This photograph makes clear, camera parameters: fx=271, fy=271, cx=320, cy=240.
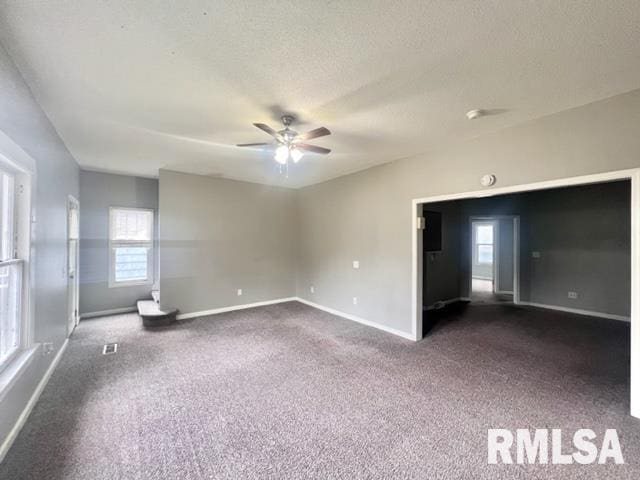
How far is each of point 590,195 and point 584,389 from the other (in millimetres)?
4277

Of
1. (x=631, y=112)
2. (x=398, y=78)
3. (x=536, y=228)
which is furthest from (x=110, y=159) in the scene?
(x=536, y=228)

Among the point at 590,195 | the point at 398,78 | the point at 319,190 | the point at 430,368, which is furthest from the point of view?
the point at 319,190

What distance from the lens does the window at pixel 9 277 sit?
1.99m

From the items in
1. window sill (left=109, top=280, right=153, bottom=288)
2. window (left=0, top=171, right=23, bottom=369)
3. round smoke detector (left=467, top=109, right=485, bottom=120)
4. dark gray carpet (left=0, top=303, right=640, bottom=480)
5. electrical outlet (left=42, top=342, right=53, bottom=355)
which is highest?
round smoke detector (left=467, top=109, right=485, bottom=120)

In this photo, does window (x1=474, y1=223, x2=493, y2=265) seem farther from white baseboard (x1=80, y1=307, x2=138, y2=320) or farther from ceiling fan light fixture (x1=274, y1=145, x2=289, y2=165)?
white baseboard (x1=80, y1=307, x2=138, y2=320)

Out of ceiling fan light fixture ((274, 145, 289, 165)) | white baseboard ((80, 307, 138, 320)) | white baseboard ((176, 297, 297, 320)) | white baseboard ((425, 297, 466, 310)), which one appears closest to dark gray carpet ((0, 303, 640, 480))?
white baseboard ((176, 297, 297, 320))

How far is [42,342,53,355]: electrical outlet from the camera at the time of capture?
2587 mm

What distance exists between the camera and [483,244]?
9086mm

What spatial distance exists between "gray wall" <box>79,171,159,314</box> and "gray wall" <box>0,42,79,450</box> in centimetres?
137

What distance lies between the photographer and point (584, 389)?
256cm

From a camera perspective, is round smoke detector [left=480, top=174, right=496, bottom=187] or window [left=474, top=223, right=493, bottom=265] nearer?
round smoke detector [left=480, top=174, right=496, bottom=187]

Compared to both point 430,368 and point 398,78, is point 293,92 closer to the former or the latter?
point 398,78

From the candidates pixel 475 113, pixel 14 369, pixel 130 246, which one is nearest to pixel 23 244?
pixel 14 369

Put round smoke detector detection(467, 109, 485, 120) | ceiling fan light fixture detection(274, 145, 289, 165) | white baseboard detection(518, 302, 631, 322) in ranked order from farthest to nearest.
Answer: white baseboard detection(518, 302, 631, 322)
ceiling fan light fixture detection(274, 145, 289, 165)
round smoke detector detection(467, 109, 485, 120)
